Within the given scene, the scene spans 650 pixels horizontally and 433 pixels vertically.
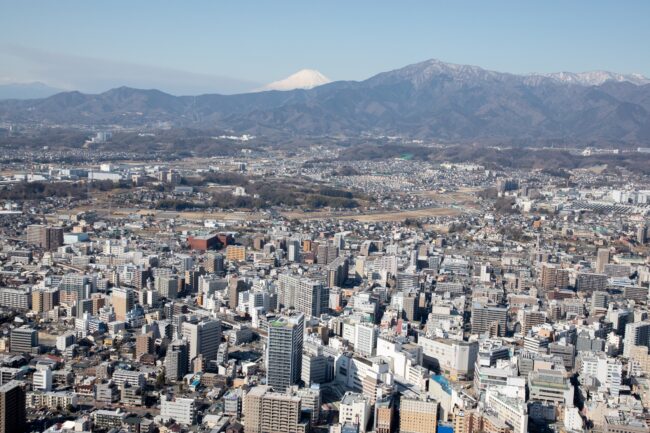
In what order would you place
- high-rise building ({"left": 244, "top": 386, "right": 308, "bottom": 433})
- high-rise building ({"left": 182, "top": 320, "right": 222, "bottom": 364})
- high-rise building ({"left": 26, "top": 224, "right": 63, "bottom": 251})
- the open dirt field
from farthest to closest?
1. the open dirt field
2. high-rise building ({"left": 26, "top": 224, "right": 63, "bottom": 251})
3. high-rise building ({"left": 182, "top": 320, "right": 222, "bottom": 364})
4. high-rise building ({"left": 244, "top": 386, "right": 308, "bottom": 433})

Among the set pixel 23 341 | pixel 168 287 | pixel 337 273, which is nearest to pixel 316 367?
pixel 23 341

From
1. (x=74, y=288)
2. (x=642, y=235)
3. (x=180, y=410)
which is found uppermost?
(x=642, y=235)

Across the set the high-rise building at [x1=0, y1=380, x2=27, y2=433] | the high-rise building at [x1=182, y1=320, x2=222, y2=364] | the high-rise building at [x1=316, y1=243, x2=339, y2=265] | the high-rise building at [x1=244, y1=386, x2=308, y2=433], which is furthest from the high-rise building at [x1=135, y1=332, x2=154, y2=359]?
the high-rise building at [x1=316, y1=243, x2=339, y2=265]

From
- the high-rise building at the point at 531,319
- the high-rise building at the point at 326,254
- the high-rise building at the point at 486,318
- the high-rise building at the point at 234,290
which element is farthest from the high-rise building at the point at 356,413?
the high-rise building at the point at 326,254

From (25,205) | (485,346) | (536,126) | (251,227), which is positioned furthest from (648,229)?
(536,126)

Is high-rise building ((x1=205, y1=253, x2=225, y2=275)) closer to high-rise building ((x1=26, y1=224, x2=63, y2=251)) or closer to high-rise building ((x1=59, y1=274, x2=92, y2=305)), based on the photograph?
high-rise building ((x1=59, y1=274, x2=92, y2=305))

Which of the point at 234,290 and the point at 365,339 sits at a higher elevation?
the point at 234,290

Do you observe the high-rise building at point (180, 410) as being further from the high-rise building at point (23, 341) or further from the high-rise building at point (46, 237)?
the high-rise building at point (46, 237)

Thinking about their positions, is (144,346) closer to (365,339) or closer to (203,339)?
(203,339)
